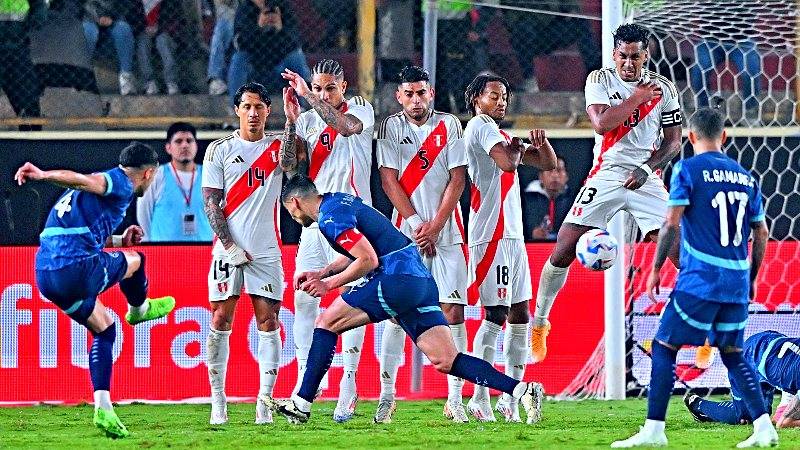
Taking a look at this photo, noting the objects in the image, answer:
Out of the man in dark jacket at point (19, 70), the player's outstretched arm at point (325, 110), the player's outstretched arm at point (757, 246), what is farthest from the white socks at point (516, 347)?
the man in dark jacket at point (19, 70)

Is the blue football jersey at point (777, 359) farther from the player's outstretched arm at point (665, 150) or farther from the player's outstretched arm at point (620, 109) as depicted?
the player's outstretched arm at point (620, 109)

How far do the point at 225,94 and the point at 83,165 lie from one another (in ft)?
6.97

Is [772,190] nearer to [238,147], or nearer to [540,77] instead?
[540,77]

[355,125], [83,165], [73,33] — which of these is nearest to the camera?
[355,125]

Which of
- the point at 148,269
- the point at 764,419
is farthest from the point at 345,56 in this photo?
the point at 764,419

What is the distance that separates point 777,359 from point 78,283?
4.58 m

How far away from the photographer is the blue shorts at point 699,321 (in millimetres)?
7594

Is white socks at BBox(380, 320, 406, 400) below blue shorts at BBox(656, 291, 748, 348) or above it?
below

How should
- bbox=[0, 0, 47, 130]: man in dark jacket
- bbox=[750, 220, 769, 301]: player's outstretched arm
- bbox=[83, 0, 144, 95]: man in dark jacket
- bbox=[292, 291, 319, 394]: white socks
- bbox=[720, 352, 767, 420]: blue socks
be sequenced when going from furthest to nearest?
bbox=[83, 0, 144, 95]: man in dark jacket
bbox=[0, 0, 47, 130]: man in dark jacket
bbox=[292, 291, 319, 394]: white socks
bbox=[750, 220, 769, 301]: player's outstretched arm
bbox=[720, 352, 767, 420]: blue socks

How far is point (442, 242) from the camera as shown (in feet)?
33.2

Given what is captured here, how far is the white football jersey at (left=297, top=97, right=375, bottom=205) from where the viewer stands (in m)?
10.2

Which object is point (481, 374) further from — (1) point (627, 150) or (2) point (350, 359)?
(1) point (627, 150)

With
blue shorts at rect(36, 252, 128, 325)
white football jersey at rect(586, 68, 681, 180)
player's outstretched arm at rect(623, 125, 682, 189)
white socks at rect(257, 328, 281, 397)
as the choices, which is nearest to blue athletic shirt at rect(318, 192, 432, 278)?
blue shorts at rect(36, 252, 128, 325)

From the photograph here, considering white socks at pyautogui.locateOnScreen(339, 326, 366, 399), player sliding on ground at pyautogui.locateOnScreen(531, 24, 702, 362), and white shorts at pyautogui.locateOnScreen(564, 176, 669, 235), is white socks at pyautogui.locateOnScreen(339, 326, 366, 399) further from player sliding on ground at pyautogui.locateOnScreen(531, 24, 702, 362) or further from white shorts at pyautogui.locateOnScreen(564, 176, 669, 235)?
white shorts at pyautogui.locateOnScreen(564, 176, 669, 235)
